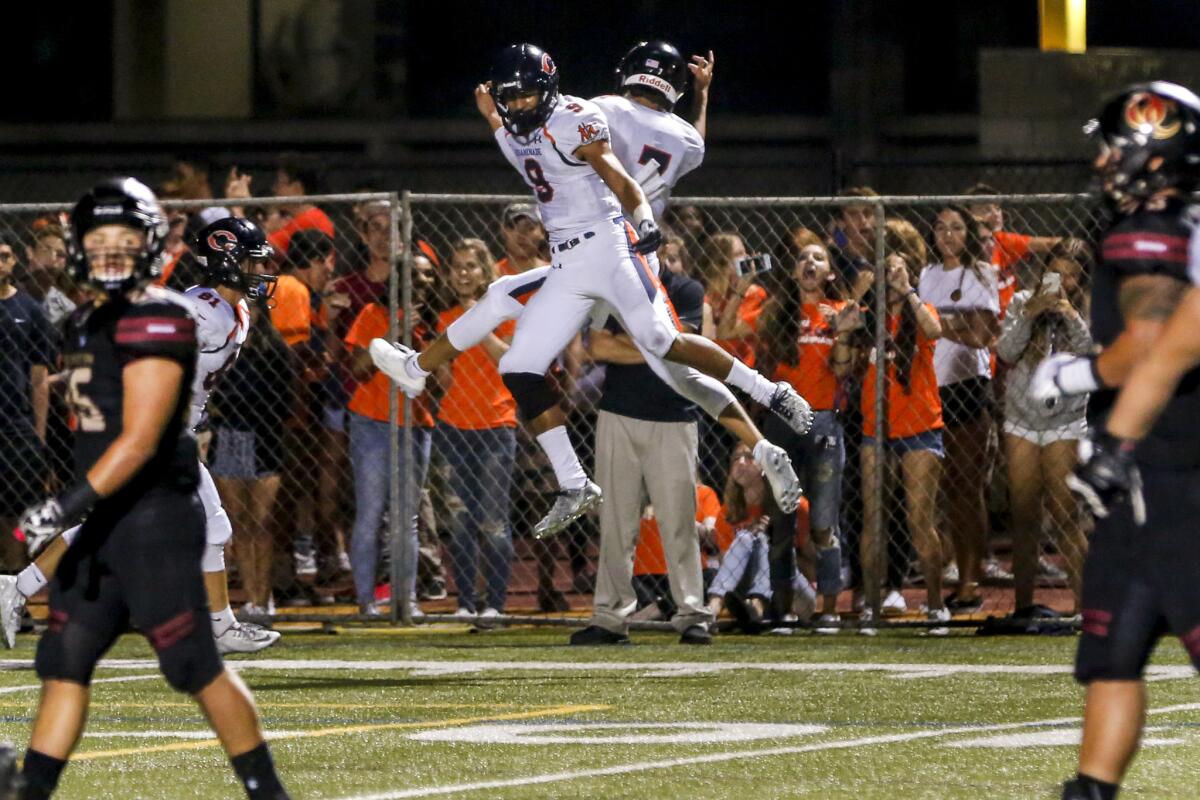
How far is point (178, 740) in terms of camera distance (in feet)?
27.6

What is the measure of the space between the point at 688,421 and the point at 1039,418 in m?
1.77

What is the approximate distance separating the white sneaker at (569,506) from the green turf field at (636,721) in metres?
0.65

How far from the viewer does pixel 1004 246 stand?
41.9ft

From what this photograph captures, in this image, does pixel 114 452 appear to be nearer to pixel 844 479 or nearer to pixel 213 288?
pixel 213 288

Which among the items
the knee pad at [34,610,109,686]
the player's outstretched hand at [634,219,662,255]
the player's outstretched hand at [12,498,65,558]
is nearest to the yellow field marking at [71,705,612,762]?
the knee pad at [34,610,109,686]

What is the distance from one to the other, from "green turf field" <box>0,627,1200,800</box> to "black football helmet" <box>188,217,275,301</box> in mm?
1717

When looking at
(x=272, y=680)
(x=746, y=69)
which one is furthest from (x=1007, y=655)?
(x=746, y=69)

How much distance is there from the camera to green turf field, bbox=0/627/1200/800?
728 cm

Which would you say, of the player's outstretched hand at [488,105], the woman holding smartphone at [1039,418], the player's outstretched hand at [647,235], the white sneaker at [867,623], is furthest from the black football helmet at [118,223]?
the white sneaker at [867,623]

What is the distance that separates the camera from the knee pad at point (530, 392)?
10.7 meters

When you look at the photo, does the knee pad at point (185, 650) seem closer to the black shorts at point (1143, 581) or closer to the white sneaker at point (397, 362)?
the black shorts at point (1143, 581)

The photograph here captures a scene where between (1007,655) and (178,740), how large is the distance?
4.44m

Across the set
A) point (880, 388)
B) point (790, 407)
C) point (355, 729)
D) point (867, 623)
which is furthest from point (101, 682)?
point (880, 388)

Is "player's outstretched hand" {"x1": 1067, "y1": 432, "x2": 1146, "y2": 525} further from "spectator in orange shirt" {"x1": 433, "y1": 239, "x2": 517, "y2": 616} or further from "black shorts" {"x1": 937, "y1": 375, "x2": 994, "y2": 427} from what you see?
"spectator in orange shirt" {"x1": 433, "y1": 239, "x2": 517, "y2": 616}
